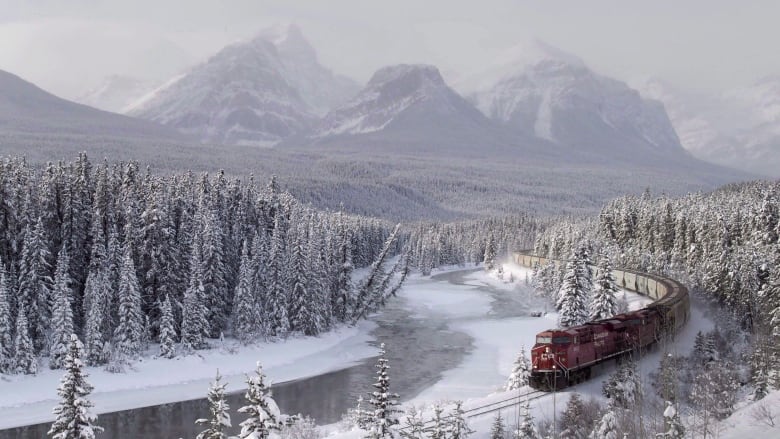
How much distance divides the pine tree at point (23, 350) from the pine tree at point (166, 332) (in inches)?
455

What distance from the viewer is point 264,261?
80.9m

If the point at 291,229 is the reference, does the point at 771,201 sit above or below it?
above

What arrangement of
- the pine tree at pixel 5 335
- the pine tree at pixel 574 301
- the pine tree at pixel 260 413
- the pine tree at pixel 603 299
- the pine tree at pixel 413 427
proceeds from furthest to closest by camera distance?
the pine tree at pixel 603 299
the pine tree at pixel 574 301
the pine tree at pixel 5 335
the pine tree at pixel 413 427
the pine tree at pixel 260 413

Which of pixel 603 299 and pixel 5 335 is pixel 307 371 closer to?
pixel 5 335

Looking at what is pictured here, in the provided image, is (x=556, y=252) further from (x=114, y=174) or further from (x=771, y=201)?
(x=114, y=174)

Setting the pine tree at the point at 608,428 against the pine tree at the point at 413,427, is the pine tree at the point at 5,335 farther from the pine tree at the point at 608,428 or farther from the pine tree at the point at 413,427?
the pine tree at the point at 608,428

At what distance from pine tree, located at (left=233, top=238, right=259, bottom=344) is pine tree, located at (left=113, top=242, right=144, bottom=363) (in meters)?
11.3

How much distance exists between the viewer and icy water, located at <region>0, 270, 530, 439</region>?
5072cm

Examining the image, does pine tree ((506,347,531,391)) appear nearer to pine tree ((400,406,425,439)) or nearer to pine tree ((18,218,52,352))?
pine tree ((400,406,425,439))

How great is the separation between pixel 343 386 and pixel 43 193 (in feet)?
113

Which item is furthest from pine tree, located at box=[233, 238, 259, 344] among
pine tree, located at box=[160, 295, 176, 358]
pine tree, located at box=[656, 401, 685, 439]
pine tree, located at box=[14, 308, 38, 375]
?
pine tree, located at box=[656, 401, 685, 439]

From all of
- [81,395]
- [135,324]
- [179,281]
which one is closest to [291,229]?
[179,281]

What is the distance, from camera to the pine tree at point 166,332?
67994 millimetres

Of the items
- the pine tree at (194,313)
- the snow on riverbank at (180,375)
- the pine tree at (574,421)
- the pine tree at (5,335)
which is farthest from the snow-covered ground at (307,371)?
the pine tree at (574,421)
